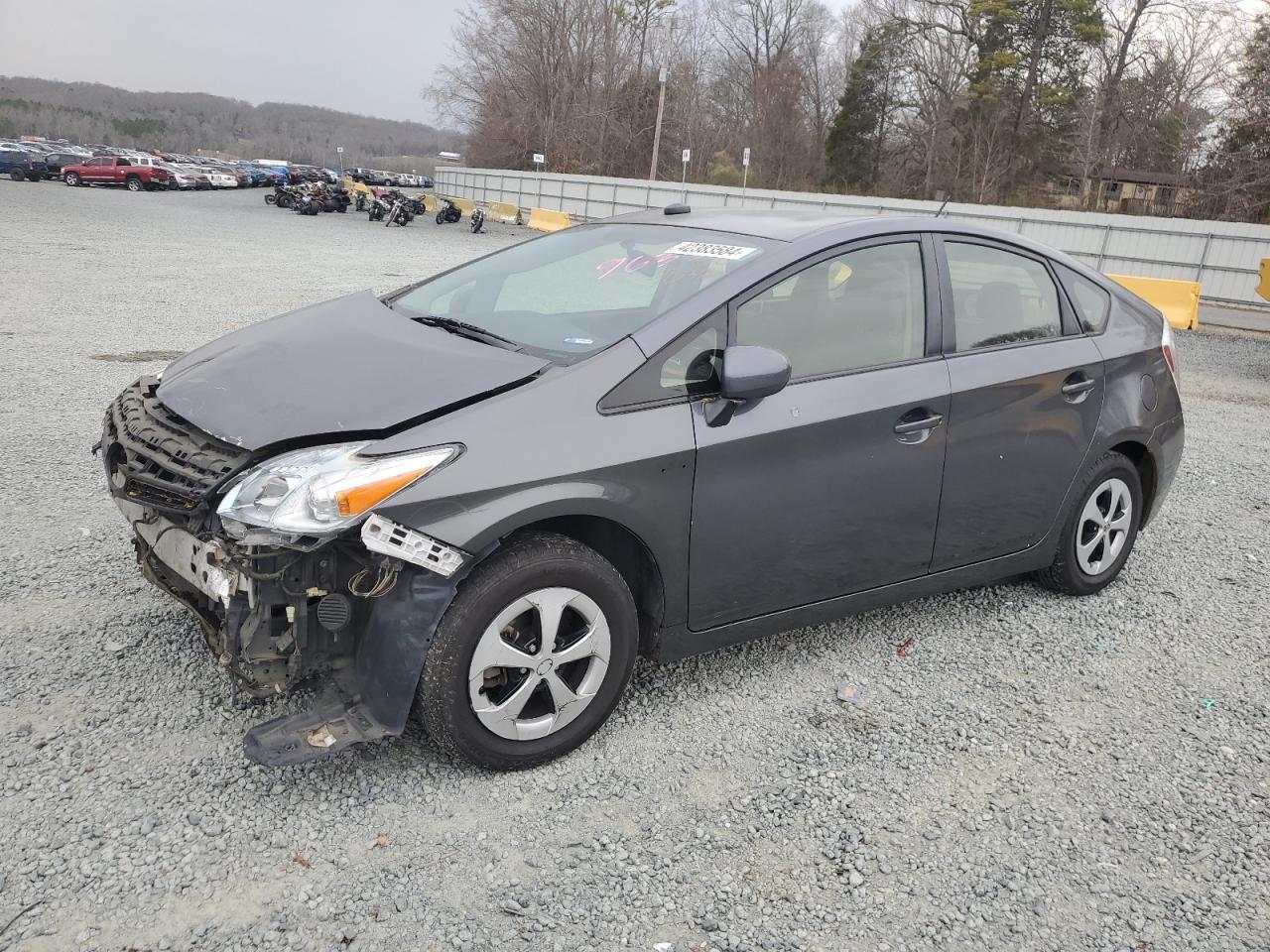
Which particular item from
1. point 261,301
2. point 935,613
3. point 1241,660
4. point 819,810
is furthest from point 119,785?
point 261,301

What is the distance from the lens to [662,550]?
307 cm

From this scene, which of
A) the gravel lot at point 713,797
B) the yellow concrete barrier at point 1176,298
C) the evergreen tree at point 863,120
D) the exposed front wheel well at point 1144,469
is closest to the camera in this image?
the gravel lot at point 713,797

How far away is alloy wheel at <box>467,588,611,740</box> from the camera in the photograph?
2.82 metres

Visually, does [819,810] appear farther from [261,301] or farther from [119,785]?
[261,301]

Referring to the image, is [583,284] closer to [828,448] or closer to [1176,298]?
[828,448]

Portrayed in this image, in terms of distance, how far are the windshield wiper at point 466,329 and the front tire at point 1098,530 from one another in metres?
2.57

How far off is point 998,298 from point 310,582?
9.54 feet

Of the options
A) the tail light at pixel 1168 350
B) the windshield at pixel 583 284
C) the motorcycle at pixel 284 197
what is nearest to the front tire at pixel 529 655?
the windshield at pixel 583 284

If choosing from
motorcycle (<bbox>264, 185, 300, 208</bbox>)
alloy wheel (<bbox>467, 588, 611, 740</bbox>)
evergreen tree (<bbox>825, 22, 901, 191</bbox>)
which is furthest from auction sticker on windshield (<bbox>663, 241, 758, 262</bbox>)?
evergreen tree (<bbox>825, 22, 901, 191</bbox>)

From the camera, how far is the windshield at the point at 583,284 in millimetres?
3326

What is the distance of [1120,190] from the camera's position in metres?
43.0

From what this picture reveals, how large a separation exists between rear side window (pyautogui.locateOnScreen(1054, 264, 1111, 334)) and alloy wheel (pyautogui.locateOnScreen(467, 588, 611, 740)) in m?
2.69

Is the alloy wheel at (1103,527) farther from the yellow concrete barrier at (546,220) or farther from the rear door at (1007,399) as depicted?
the yellow concrete barrier at (546,220)

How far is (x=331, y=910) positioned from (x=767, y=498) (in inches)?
68.7
